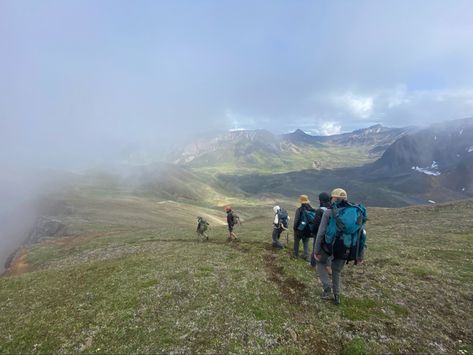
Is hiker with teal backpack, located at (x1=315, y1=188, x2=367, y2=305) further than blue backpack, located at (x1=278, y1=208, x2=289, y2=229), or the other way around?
blue backpack, located at (x1=278, y1=208, x2=289, y2=229)

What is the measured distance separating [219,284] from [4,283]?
2385 centimetres

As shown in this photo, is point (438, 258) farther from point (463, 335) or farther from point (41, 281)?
point (41, 281)

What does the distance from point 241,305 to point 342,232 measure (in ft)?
25.7

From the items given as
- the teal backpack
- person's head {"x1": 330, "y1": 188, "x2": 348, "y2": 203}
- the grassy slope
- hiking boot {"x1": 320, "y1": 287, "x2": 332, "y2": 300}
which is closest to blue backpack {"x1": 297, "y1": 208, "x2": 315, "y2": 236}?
the grassy slope

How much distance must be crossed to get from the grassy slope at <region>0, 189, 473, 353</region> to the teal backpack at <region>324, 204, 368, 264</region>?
3.91 meters

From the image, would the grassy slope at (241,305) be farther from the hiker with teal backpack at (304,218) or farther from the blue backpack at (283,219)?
the hiker with teal backpack at (304,218)

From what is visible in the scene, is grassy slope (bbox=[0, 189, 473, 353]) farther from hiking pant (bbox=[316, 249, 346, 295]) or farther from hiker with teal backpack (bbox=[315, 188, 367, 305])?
hiker with teal backpack (bbox=[315, 188, 367, 305])

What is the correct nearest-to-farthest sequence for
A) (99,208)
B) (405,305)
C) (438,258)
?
1. (405,305)
2. (438,258)
3. (99,208)

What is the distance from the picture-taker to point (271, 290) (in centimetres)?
2281

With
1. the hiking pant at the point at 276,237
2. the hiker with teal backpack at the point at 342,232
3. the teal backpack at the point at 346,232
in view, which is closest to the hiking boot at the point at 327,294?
the hiker with teal backpack at the point at 342,232

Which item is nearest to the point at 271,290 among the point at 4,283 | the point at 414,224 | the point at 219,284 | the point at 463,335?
the point at 219,284

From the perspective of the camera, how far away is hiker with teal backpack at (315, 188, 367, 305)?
57.0ft

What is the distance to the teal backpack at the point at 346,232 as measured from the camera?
683 inches

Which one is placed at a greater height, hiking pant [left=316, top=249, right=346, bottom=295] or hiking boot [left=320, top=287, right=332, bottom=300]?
hiking pant [left=316, top=249, right=346, bottom=295]
